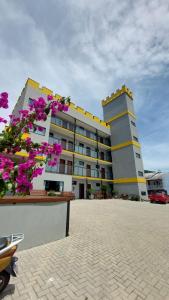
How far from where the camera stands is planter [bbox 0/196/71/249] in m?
3.88

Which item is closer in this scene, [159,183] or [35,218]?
[35,218]

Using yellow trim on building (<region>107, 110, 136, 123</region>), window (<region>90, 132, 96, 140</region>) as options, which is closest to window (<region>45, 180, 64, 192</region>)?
window (<region>90, 132, 96, 140</region>)

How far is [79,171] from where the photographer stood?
20.6m

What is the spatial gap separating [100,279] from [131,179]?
2077 cm

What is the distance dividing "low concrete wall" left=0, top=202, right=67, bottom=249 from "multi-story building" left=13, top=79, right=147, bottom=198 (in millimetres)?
11276

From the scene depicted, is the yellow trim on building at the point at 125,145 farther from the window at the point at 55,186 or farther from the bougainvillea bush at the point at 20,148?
the bougainvillea bush at the point at 20,148

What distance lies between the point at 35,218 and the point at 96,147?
2197 cm

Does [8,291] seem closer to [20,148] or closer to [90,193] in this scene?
[20,148]

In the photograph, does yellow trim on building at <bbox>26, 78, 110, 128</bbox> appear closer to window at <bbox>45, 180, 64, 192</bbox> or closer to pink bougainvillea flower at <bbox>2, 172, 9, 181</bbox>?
window at <bbox>45, 180, 64, 192</bbox>

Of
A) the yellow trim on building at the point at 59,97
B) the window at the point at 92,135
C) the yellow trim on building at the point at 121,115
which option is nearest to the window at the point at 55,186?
the yellow trim on building at the point at 59,97

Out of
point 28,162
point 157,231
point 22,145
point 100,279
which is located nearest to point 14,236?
point 28,162

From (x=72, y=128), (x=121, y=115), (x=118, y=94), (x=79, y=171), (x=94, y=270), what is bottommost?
(x=94, y=270)

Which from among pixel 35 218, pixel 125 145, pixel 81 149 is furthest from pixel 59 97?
pixel 35 218

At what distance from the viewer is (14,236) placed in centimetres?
272
